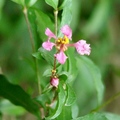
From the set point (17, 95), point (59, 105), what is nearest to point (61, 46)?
point (59, 105)

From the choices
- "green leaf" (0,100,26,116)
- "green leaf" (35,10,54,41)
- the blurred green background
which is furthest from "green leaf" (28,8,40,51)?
the blurred green background

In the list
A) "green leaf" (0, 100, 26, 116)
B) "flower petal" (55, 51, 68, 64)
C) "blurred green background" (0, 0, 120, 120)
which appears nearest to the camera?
"flower petal" (55, 51, 68, 64)

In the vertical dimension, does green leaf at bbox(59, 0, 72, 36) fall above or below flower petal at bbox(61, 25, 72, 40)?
above

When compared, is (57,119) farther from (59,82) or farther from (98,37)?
(98,37)

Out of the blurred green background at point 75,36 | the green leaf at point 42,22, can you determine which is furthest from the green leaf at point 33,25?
the blurred green background at point 75,36

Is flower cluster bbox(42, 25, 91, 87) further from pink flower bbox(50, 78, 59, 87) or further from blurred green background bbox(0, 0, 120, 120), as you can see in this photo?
blurred green background bbox(0, 0, 120, 120)

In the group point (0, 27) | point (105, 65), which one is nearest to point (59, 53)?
point (0, 27)
